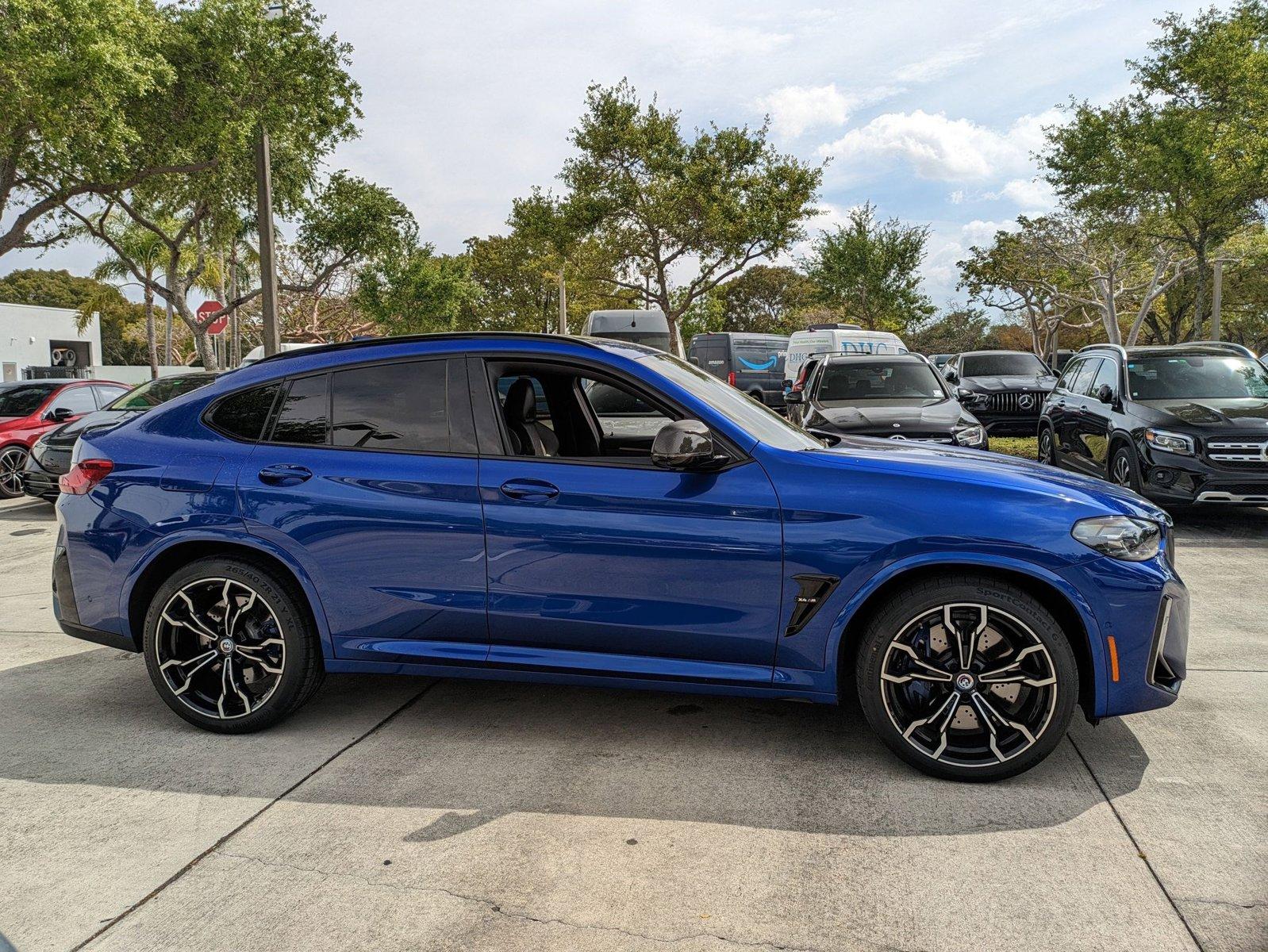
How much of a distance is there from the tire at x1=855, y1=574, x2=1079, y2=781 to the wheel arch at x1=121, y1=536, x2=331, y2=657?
2.26 m

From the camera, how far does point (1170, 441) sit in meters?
9.08

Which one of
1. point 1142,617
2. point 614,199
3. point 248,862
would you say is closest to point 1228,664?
point 1142,617

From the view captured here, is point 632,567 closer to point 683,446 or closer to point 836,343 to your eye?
point 683,446

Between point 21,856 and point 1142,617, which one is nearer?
point 21,856

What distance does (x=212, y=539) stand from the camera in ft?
13.8

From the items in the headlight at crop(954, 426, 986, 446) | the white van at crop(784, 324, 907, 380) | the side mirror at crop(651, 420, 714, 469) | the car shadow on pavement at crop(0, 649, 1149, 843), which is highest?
the white van at crop(784, 324, 907, 380)

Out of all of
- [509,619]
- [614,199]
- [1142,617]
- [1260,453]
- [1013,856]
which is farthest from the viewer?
[614,199]

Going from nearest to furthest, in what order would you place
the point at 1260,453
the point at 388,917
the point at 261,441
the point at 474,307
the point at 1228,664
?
the point at 388,917 → the point at 261,441 → the point at 1228,664 → the point at 1260,453 → the point at 474,307

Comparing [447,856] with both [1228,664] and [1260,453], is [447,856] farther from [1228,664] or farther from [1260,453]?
[1260,453]

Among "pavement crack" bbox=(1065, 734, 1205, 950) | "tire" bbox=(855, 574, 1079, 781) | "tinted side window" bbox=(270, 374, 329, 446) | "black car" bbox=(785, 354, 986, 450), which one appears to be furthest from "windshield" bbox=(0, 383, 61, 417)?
"pavement crack" bbox=(1065, 734, 1205, 950)

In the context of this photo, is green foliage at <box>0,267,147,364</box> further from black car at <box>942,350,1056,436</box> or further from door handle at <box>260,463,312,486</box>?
door handle at <box>260,463,312,486</box>

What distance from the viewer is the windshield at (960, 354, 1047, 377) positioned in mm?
20828

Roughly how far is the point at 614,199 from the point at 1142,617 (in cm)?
3047

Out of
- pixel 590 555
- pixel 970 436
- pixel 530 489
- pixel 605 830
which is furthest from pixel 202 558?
pixel 970 436
